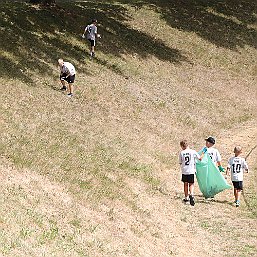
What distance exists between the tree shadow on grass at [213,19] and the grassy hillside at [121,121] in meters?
0.12

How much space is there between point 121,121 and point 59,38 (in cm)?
781

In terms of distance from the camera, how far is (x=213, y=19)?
37.6 m

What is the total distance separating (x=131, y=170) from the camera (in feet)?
58.3

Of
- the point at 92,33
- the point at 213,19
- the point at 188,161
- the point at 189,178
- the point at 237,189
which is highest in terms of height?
the point at 213,19

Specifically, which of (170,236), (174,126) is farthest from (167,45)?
(170,236)

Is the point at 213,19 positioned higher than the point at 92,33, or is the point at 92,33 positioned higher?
the point at 213,19

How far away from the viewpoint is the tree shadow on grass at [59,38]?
960 inches

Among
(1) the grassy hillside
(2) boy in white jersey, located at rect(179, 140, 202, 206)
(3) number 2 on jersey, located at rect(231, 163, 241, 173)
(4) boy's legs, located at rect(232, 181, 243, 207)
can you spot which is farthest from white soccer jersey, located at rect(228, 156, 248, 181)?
(2) boy in white jersey, located at rect(179, 140, 202, 206)

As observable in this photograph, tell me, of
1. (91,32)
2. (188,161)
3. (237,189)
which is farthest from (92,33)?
(237,189)

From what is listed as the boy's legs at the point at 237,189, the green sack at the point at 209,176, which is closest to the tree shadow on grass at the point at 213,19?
the green sack at the point at 209,176

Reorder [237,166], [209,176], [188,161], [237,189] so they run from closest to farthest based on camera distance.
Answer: [188,161]
[237,166]
[237,189]
[209,176]

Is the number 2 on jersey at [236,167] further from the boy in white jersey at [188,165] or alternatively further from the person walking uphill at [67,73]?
the person walking uphill at [67,73]

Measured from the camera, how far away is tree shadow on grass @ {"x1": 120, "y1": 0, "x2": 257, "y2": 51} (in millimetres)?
35781

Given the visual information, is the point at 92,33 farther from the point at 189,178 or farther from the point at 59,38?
the point at 189,178
